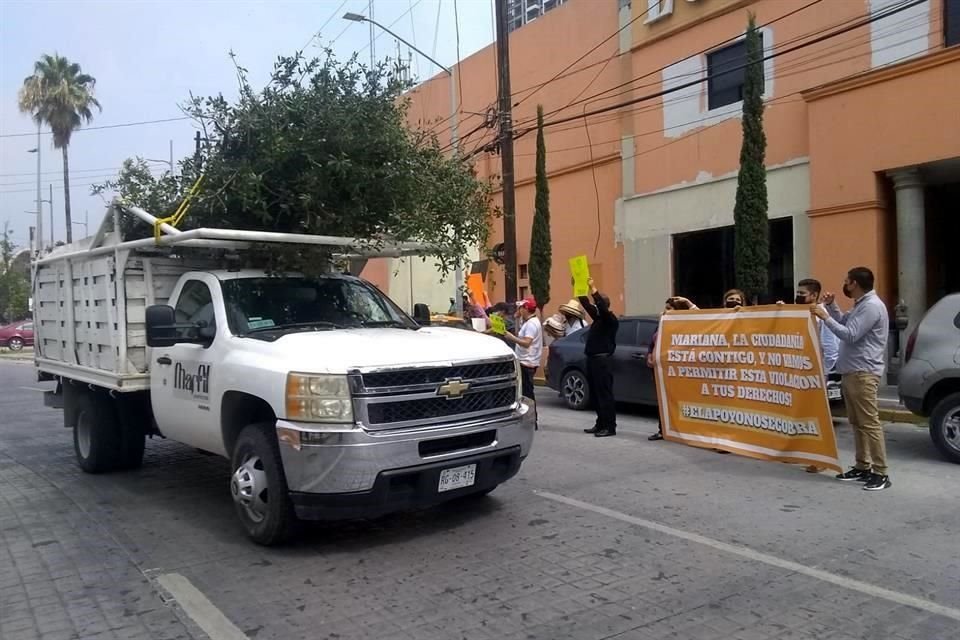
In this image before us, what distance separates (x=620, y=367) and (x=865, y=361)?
4874mm

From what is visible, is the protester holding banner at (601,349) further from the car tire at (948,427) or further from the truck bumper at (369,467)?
the truck bumper at (369,467)

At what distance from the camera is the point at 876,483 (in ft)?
22.3

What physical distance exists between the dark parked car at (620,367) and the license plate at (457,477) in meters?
6.09

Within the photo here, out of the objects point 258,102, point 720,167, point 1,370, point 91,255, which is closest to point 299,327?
point 258,102

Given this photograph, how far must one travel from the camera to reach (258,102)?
23.2ft

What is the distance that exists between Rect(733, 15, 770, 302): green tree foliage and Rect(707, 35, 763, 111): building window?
62 cm

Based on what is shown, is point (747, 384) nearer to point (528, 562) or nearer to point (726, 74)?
point (528, 562)

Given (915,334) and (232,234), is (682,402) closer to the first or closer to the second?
(915,334)

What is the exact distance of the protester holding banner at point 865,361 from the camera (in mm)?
6738

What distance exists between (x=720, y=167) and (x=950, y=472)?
11032 mm

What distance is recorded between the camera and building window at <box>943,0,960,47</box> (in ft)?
43.5

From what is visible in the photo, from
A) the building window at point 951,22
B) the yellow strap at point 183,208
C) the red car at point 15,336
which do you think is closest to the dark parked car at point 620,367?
the yellow strap at point 183,208

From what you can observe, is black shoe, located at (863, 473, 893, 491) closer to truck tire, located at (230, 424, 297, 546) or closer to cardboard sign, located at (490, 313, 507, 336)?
truck tire, located at (230, 424, 297, 546)

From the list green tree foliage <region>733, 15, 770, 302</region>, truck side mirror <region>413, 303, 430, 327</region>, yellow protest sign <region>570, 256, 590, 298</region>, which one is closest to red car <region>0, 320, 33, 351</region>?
green tree foliage <region>733, 15, 770, 302</region>
